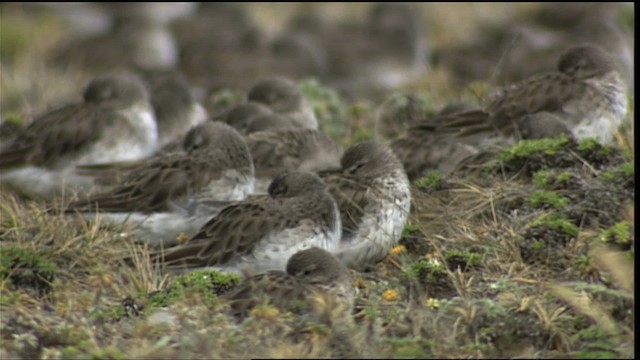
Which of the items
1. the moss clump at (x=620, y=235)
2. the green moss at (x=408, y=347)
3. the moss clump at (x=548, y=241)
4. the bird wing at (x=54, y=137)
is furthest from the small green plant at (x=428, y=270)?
the bird wing at (x=54, y=137)

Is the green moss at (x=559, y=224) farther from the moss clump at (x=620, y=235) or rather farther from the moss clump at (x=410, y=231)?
the moss clump at (x=410, y=231)

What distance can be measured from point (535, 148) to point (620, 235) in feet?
6.58

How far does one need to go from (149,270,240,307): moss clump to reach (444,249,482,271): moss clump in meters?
1.41

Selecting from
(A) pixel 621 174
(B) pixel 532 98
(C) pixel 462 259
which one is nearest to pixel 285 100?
(B) pixel 532 98

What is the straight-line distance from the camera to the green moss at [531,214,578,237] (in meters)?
8.68

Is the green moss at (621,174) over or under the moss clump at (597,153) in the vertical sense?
over

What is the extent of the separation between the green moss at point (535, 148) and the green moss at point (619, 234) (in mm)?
1788

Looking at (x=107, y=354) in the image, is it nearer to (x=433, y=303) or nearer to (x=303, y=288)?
(x=303, y=288)

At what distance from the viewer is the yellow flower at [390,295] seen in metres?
8.22

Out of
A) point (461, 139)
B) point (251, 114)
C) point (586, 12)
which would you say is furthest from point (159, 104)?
point (586, 12)

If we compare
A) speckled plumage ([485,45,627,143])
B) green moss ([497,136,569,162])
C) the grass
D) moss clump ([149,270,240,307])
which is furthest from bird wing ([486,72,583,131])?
moss clump ([149,270,240,307])

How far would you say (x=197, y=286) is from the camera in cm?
834

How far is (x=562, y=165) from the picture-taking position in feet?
32.7

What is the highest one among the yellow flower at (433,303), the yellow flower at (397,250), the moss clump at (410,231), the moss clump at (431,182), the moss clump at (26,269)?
the moss clump at (26,269)
